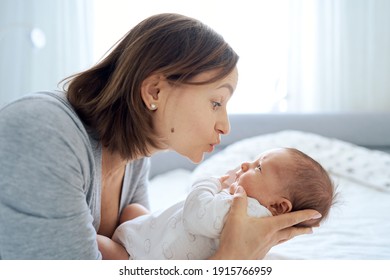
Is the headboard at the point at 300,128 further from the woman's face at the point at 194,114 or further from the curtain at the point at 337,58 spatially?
the woman's face at the point at 194,114

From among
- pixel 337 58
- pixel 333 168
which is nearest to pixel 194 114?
pixel 333 168

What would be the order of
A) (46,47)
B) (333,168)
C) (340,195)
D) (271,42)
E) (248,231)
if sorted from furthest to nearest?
(46,47)
(271,42)
(333,168)
(340,195)
(248,231)

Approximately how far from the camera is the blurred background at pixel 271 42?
1.85m

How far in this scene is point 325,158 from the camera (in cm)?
165

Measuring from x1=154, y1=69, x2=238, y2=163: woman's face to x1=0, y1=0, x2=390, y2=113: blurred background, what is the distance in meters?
1.09

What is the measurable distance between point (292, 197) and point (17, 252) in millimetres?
533

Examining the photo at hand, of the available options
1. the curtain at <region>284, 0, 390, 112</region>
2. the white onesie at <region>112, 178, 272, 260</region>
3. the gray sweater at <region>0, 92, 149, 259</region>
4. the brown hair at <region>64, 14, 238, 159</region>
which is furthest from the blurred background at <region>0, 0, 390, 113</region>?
the gray sweater at <region>0, 92, 149, 259</region>

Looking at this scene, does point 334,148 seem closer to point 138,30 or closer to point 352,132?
point 352,132

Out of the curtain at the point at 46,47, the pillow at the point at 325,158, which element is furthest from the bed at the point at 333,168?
the curtain at the point at 46,47

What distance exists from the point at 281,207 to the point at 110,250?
1.22ft

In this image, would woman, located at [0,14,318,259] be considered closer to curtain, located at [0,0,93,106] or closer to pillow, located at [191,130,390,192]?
pillow, located at [191,130,390,192]

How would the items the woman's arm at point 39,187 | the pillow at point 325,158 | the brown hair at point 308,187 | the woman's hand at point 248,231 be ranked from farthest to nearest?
the pillow at point 325,158
the brown hair at point 308,187
the woman's hand at point 248,231
the woman's arm at point 39,187

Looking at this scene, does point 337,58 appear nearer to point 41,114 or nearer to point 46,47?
point 46,47

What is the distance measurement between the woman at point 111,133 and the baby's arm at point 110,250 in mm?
73
